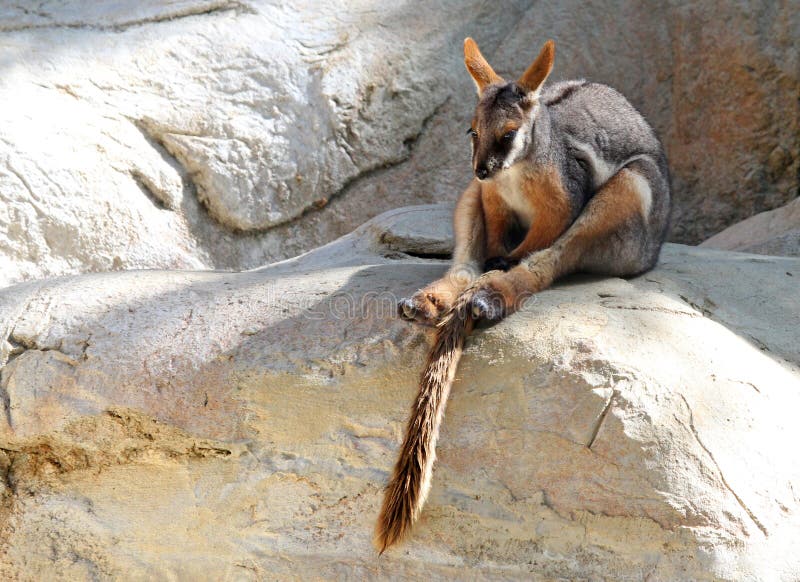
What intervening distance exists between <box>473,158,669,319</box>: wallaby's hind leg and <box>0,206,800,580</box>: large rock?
0.69 ft

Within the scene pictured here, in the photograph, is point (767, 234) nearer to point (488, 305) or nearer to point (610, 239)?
point (610, 239)

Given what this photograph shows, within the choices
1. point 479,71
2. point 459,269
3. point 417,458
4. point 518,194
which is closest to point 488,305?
point 459,269

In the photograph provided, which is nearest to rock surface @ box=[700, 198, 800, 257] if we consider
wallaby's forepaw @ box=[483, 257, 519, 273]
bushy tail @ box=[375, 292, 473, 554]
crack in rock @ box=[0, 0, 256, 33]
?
wallaby's forepaw @ box=[483, 257, 519, 273]

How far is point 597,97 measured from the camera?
561 cm

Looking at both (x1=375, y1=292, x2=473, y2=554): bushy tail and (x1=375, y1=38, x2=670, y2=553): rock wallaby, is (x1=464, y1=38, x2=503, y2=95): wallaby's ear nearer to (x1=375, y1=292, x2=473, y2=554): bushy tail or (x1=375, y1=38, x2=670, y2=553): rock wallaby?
(x1=375, y1=38, x2=670, y2=553): rock wallaby

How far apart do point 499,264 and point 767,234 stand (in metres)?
3.13

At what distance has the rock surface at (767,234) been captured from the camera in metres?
6.80

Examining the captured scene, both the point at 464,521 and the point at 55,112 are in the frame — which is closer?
the point at 464,521

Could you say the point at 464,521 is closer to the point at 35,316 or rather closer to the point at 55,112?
the point at 35,316

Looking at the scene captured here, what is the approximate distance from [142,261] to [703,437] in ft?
13.6

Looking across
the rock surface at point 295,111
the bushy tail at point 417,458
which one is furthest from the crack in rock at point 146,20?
the bushy tail at point 417,458

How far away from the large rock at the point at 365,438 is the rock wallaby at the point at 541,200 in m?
0.19

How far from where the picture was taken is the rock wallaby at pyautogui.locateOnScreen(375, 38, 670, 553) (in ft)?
14.9

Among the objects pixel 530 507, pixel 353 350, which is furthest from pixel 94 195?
pixel 530 507
